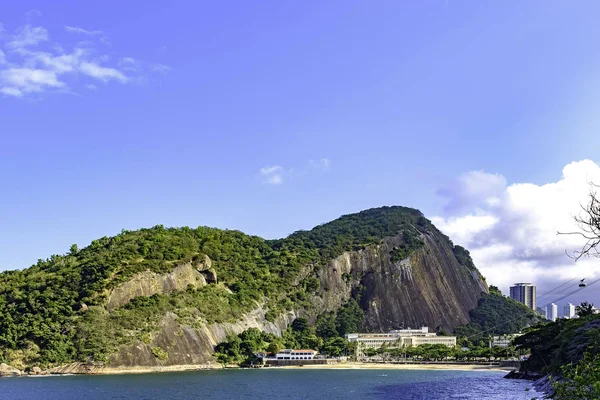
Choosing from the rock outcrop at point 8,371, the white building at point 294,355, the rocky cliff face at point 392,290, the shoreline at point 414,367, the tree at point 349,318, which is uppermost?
the rocky cliff face at point 392,290

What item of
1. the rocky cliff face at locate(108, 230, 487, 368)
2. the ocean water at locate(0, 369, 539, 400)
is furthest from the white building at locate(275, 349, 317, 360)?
the ocean water at locate(0, 369, 539, 400)

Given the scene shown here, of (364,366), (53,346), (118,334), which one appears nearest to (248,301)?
(364,366)

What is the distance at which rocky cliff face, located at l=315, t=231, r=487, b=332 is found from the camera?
184250 mm

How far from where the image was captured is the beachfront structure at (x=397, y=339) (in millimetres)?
167625

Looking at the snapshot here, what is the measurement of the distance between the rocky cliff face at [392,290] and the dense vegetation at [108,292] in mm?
11350

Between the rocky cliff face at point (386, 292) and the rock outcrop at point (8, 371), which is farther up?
the rocky cliff face at point (386, 292)

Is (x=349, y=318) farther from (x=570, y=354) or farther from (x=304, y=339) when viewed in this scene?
(x=570, y=354)

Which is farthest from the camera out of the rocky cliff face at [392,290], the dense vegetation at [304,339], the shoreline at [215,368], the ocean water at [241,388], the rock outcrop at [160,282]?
the rocky cliff face at [392,290]

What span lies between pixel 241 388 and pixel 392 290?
114340 mm

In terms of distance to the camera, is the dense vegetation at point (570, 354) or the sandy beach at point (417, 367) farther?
the sandy beach at point (417, 367)

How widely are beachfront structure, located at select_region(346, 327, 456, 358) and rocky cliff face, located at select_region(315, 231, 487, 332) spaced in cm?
789

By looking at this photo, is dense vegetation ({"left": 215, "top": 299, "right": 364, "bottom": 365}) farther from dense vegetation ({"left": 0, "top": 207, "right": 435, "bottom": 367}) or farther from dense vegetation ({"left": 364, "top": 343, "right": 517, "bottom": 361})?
dense vegetation ({"left": 364, "top": 343, "right": 517, "bottom": 361})

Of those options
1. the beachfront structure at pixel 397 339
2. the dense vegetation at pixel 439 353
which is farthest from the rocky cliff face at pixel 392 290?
the dense vegetation at pixel 439 353

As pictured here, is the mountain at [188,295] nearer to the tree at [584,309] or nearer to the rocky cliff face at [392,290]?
the rocky cliff face at [392,290]
